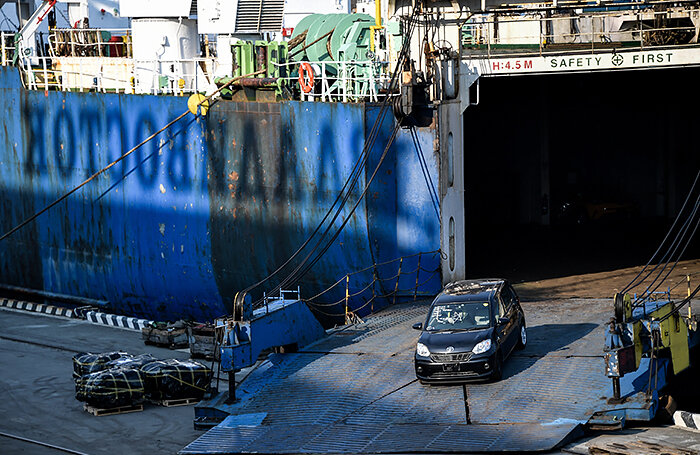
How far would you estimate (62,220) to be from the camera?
111 feet

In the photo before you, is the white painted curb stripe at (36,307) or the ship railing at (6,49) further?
the ship railing at (6,49)

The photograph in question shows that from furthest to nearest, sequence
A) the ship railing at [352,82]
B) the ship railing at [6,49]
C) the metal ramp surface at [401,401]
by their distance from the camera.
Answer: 1. the ship railing at [6,49]
2. the ship railing at [352,82]
3. the metal ramp surface at [401,401]

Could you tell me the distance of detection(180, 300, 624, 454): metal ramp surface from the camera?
634 inches

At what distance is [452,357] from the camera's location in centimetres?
1817

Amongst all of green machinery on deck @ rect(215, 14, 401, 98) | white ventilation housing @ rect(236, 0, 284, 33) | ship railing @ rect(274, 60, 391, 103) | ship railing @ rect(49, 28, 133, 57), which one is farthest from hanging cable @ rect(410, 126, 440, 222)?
ship railing @ rect(49, 28, 133, 57)

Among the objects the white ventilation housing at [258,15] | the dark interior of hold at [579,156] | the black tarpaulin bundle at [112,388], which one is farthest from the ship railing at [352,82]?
the dark interior of hold at [579,156]

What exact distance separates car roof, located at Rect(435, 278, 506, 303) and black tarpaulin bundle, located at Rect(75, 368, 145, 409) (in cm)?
653

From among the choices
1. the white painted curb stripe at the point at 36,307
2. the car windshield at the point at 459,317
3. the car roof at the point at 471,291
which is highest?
the car roof at the point at 471,291

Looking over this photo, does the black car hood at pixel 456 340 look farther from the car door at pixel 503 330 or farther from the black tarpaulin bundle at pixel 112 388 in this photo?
the black tarpaulin bundle at pixel 112 388

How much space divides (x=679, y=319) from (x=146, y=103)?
1787cm

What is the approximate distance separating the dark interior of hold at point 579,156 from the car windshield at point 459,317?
55.5 feet

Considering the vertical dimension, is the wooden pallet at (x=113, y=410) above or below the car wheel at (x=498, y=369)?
below

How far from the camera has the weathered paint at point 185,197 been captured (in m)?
25.3

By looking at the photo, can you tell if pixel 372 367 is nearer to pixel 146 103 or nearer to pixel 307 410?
pixel 307 410
